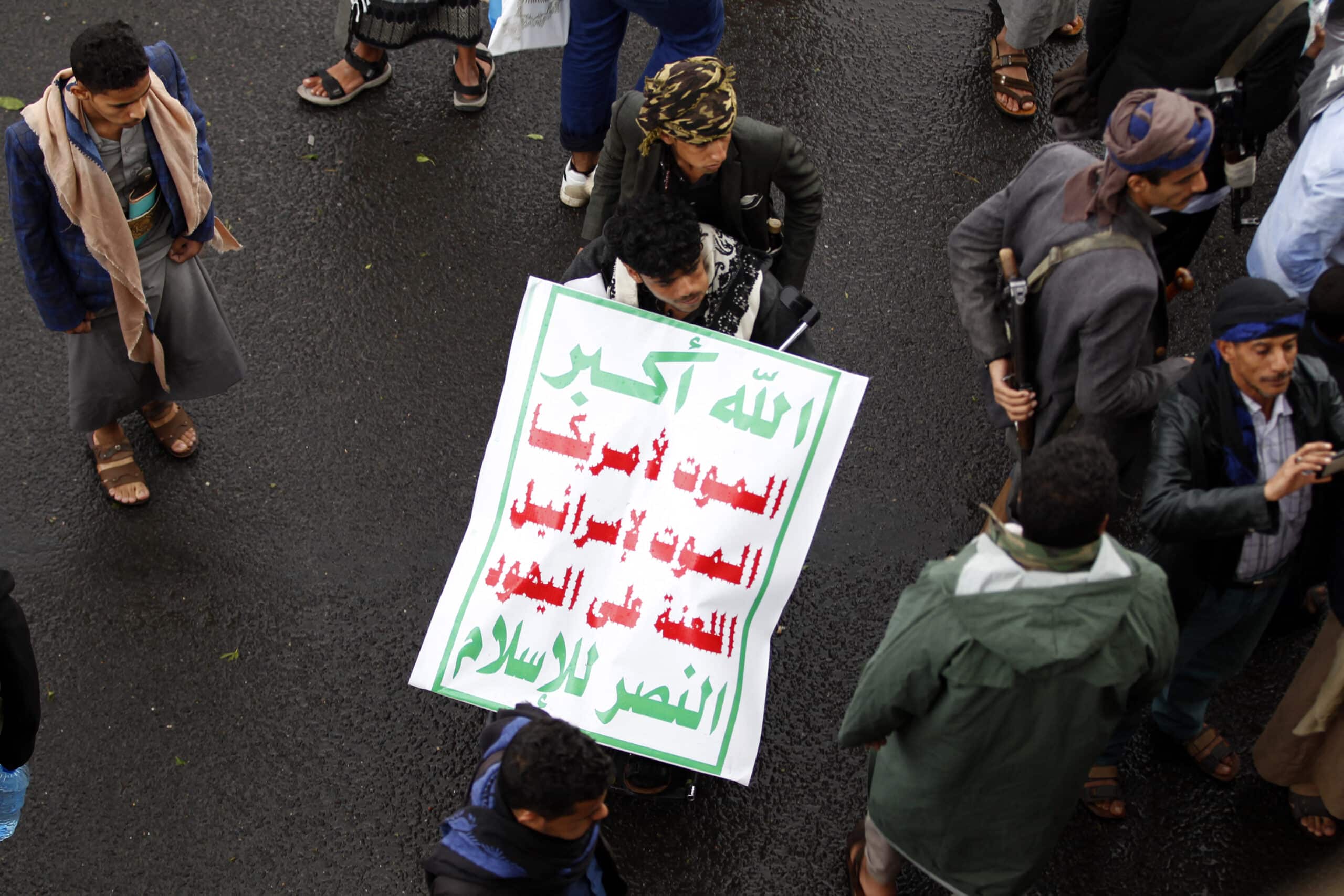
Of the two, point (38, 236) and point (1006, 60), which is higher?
point (1006, 60)

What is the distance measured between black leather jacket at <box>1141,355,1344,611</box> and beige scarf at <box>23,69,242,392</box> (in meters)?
2.84

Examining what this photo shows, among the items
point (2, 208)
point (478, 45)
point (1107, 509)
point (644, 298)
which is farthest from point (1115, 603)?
point (2, 208)

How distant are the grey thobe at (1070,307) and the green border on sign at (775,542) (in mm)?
592

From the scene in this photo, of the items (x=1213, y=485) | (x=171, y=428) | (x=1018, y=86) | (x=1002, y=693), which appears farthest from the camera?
(x=1018, y=86)

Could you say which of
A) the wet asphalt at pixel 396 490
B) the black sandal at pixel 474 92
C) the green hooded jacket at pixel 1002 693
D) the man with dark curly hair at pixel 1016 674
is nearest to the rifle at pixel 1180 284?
the wet asphalt at pixel 396 490

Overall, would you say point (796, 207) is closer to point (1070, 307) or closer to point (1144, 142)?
point (1070, 307)

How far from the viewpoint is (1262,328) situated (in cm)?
276

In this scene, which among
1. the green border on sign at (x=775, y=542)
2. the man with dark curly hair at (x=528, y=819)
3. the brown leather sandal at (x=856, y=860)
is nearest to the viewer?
the man with dark curly hair at (x=528, y=819)

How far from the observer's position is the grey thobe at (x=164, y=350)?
3.70 metres

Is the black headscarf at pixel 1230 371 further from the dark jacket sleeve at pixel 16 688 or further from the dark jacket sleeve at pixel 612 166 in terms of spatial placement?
the dark jacket sleeve at pixel 16 688

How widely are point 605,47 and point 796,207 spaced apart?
1291mm

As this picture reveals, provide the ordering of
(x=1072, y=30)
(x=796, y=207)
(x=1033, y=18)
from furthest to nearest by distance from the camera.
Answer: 1. (x=1072, y=30)
2. (x=1033, y=18)
3. (x=796, y=207)

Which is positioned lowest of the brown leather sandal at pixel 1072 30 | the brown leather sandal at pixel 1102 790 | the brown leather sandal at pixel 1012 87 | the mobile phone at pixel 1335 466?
the brown leather sandal at pixel 1102 790

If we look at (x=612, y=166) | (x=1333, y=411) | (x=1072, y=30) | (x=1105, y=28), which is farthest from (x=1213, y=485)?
(x=1072, y=30)
